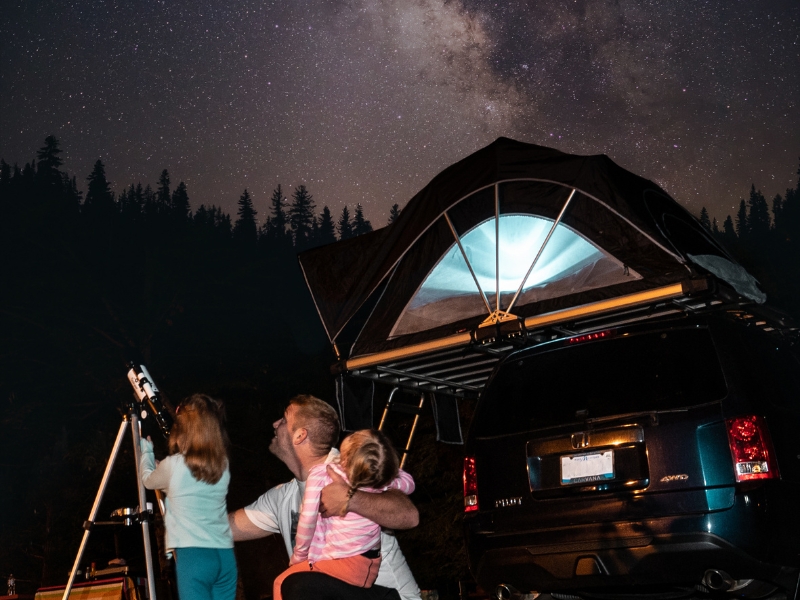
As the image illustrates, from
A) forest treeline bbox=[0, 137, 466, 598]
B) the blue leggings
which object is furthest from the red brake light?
forest treeline bbox=[0, 137, 466, 598]

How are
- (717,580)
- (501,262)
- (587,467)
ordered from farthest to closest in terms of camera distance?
(501,262) < (587,467) < (717,580)

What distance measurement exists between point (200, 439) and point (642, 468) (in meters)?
2.54

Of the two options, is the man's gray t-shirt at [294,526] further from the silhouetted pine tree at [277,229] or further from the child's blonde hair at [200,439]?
the silhouetted pine tree at [277,229]

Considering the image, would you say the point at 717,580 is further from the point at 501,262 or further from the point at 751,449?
the point at 501,262

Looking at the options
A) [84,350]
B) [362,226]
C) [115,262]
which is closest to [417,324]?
[84,350]

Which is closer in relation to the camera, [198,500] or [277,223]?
[198,500]

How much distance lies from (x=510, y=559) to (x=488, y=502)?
1.22ft

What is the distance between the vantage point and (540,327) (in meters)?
5.79

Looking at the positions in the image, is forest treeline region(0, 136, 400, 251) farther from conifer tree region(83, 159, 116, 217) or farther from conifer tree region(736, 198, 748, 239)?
conifer tree region(736, 198, 748, 239)

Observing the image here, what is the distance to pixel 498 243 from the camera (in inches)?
253

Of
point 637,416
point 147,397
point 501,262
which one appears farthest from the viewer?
point 501,262

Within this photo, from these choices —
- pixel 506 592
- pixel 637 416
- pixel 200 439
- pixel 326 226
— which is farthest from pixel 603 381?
pixel 326 226

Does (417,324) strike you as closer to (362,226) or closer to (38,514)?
(38,514)

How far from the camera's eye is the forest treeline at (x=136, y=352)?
2628 centimetres
